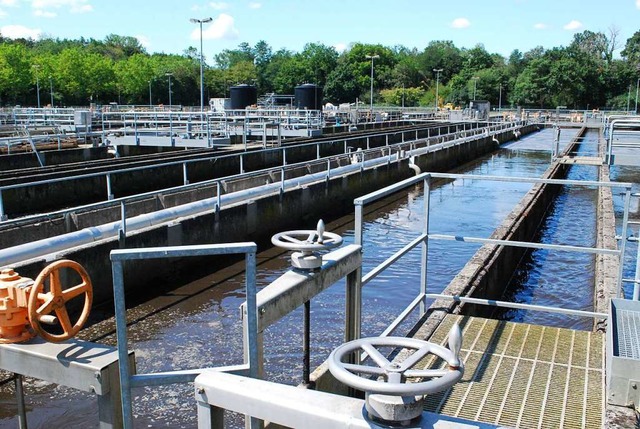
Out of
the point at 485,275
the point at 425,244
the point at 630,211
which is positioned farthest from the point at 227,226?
the point at 630,211

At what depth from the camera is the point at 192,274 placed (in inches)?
464

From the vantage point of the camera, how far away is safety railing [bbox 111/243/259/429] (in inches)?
102

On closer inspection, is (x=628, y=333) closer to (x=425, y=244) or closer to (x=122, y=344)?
(x=425, y=244)

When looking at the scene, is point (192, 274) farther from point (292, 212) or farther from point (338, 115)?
point (338, 115)

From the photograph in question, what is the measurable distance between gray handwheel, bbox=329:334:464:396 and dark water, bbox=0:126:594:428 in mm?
4600

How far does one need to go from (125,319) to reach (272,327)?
659cm

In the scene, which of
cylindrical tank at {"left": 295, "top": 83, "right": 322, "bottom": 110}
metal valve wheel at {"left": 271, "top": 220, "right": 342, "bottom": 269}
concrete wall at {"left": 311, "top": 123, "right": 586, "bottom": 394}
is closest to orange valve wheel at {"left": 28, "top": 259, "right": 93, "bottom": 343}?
metal valve wheel at {"left": 271, "top": 220, "right": 342, "bottom": 269}

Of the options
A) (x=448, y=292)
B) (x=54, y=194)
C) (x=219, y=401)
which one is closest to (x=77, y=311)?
(x=448, y=292)

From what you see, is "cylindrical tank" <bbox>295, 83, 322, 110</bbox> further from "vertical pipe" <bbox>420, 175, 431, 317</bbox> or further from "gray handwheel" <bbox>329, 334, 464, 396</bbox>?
"gray handwheel" <bbox>329, 334, 464, 396</bbox>

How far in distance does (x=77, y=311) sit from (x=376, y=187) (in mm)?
14462

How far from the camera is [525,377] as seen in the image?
189 inches

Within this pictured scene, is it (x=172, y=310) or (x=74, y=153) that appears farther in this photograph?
(x=74, y=153)

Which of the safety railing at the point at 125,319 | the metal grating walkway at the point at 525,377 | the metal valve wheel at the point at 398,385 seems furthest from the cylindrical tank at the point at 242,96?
the metal valve wheel at the point at 398,385

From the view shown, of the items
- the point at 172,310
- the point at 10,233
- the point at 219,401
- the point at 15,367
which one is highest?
the point at 219,401
